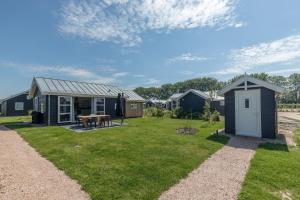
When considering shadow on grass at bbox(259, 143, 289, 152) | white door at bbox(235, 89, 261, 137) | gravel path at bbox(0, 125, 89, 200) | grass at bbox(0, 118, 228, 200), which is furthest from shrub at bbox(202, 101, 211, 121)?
gravel path at bbox(0, 125, 89, 200)

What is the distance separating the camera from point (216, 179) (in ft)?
13.9

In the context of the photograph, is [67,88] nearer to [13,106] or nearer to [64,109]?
[64,109]

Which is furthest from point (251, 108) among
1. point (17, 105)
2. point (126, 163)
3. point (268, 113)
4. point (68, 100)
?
point (17, 105)

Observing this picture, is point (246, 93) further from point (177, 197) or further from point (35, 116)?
point (35, 116)

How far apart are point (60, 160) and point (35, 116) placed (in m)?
12.3

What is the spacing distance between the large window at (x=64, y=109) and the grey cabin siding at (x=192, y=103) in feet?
49.4

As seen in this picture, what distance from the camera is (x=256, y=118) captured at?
959 centimetres

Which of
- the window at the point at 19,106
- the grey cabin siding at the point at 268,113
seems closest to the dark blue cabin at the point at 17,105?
the window at the point at 19,106

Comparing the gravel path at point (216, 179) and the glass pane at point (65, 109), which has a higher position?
the glass pane at point (65, 109)

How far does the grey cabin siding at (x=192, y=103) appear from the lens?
2331cm

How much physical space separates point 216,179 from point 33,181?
4.48 m

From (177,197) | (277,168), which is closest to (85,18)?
Result: (177,197)

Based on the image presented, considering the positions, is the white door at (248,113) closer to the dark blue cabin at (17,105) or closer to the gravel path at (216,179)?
the gravel path at (216,179)

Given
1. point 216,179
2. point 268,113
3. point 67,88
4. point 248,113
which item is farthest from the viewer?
point 67,88
